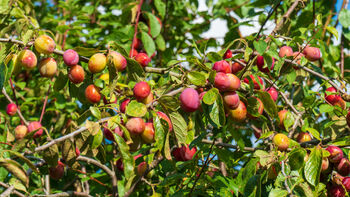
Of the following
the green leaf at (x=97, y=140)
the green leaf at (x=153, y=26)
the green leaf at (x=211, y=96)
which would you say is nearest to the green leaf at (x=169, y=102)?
the green leaf at (x=211, y=96)

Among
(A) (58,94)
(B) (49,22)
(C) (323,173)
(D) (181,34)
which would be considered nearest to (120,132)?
(C) (323,173)

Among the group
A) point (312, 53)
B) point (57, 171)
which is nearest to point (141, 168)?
point (57, 171)

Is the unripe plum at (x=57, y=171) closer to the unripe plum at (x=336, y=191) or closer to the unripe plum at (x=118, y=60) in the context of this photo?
the unripe plum at (x=118, y=60)

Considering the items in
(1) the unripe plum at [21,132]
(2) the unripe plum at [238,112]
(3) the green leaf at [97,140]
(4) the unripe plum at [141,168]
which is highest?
(2) the unripe plum at [238,112]

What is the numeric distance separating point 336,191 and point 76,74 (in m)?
1.14

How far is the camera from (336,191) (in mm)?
1577

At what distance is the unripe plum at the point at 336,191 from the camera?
1.55 m

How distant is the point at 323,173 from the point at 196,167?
20.7 inches

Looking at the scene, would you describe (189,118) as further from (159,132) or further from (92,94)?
(92,94)

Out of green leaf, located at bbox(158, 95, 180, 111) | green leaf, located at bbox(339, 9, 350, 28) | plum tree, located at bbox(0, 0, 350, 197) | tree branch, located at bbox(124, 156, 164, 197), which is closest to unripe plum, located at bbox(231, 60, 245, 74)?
plum tree, located at bbox(0, 0, 350, 197)

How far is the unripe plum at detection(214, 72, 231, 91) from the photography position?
137cm

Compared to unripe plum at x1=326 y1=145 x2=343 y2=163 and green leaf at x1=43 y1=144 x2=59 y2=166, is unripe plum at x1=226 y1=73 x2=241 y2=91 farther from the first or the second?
green leaf at x1=43 y1=144 x2=59 y2=166

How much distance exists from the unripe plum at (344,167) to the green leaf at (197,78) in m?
0.67

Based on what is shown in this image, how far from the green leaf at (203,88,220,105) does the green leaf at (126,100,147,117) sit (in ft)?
0.73
